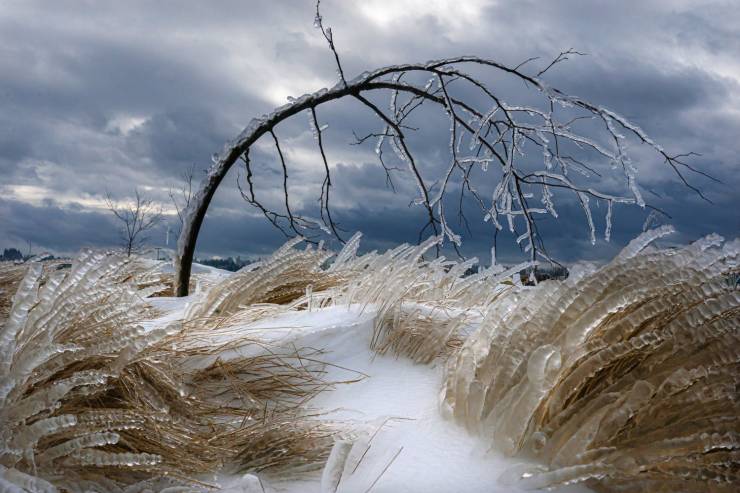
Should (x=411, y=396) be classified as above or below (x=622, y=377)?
below

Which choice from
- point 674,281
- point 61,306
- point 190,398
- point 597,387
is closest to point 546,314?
point 597,387

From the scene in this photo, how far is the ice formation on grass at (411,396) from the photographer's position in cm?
164

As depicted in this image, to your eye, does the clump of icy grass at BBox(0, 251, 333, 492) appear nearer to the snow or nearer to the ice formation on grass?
the ice formation on grass

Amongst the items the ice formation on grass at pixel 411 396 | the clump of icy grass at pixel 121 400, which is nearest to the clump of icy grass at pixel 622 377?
the ice formation on grass at pixel 411 396

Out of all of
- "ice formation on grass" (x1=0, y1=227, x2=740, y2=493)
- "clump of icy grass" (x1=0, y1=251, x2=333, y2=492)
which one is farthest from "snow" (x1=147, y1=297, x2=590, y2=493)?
"clump of icy grass" (x1=0, y1=251, x2=333, y2=492)

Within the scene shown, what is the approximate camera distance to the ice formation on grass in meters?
1.64

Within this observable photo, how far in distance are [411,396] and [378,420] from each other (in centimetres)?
29

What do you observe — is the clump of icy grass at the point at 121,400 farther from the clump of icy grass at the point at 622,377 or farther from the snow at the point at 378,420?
the clump of icy grass at the point at 622,377

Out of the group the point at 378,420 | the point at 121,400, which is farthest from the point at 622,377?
the point at 121,400

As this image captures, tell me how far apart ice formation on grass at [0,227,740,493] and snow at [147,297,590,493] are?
1 centimetres

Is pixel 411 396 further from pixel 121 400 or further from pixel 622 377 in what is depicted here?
pixel 121 400

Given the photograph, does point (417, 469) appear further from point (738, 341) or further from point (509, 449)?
point (738, 341)

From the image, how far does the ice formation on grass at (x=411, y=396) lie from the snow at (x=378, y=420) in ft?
0.03

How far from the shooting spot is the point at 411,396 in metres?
2.45
